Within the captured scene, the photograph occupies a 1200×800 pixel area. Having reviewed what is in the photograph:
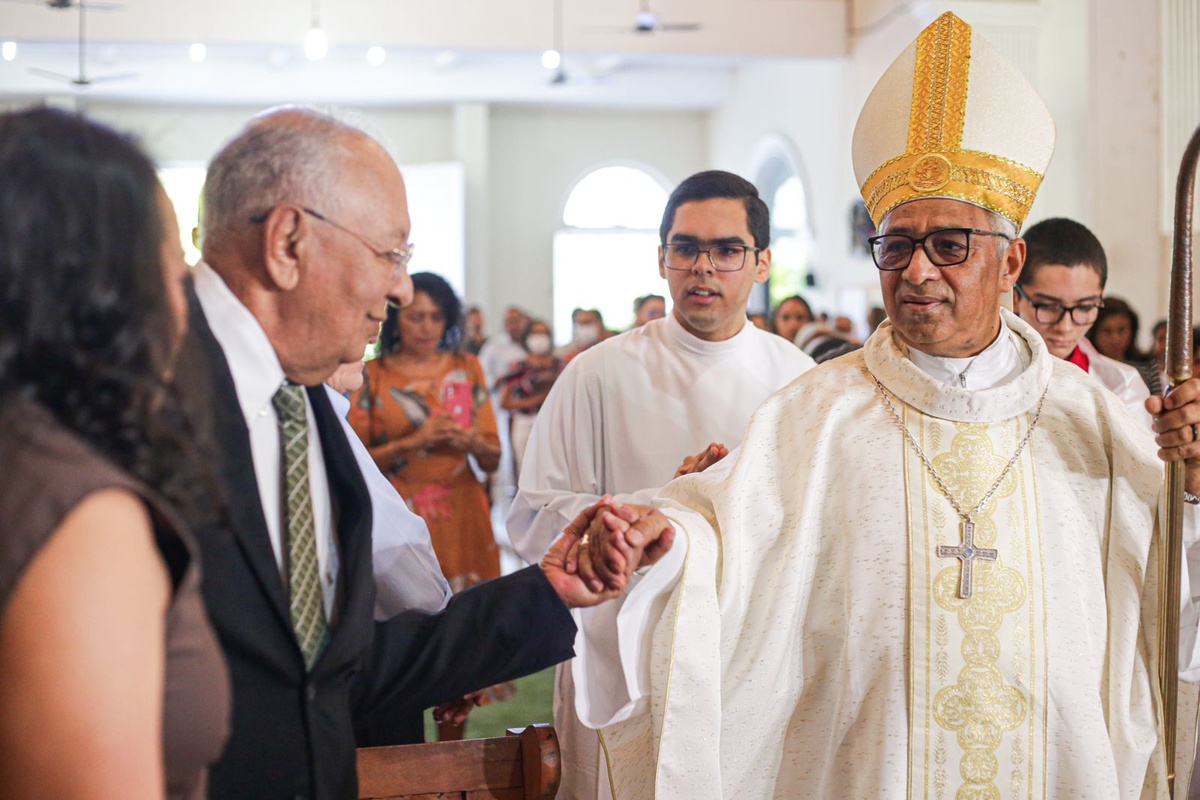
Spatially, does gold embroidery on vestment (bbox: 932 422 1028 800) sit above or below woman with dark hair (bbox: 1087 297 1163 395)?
below

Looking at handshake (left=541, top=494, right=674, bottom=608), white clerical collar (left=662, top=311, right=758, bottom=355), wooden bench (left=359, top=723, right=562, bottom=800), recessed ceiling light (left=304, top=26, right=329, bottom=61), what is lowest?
wooden bench (left=359, top=723, right=562, bottom=800)

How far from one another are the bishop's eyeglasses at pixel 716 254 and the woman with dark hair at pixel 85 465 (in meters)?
2.34

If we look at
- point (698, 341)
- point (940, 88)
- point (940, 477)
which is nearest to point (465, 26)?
point (698, 341)

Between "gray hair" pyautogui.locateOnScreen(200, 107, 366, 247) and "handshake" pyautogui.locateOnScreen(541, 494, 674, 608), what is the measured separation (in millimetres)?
788

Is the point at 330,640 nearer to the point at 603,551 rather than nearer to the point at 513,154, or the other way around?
the point at 603,551

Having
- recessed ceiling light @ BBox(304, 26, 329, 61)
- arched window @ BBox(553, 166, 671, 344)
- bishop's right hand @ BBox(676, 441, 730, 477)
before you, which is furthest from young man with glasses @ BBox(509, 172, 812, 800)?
arched window @ BBox(553, 166, 671, 344)

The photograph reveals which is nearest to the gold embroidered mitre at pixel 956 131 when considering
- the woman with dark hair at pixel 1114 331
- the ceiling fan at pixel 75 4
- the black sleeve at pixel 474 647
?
the black sleeve at pixel 474 647

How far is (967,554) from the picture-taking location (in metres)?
2.51

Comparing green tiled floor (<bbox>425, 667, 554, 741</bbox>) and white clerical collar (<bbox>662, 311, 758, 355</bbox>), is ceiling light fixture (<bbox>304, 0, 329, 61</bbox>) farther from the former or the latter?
white clerical collar (<bbox>662, 311, 758, 355</bbox>)

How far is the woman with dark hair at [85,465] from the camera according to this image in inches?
43.0

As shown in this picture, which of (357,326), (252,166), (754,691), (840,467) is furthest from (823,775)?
(252,166)

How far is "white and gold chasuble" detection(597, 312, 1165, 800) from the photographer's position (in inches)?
96.0

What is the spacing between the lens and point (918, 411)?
2611 mm

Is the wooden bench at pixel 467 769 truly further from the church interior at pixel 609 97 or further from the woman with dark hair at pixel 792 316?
the woman with dark hair at pixel 792 316
